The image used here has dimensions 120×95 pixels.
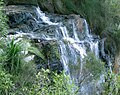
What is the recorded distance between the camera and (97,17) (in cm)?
1471

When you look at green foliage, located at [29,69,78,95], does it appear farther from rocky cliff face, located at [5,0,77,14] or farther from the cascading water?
rocky cliff face, located at [5,0,77,14]

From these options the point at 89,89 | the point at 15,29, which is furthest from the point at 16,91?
the point at 15,29

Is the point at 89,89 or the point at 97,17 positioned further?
the point at 97,17

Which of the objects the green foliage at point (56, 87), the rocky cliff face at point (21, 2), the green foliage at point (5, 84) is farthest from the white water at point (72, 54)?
the green foliage at point (5, 84)

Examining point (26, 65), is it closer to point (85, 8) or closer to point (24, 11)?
→ point (24, 11)

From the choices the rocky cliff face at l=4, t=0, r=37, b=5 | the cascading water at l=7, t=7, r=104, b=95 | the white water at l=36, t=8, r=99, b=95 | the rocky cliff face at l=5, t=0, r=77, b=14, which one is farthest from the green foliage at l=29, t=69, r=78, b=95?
the rocky cliff face at l=5, t=0, r=77, b=14

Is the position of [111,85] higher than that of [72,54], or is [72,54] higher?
[72,54]

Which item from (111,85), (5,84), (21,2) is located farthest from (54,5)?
(5,84)

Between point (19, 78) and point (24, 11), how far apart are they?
203 inches

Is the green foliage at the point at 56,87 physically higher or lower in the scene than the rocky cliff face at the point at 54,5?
lower

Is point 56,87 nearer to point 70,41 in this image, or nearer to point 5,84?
point 5,84

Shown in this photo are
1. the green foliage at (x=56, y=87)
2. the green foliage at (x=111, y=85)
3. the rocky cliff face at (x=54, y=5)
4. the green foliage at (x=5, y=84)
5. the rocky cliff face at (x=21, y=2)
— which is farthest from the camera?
the rocky cliff face at (x=54, y=5)

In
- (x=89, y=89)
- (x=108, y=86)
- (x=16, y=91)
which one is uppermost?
(x=16, y=91)

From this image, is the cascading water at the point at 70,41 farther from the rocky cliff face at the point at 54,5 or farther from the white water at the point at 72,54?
the rocky cliff face at the point at 54,5
